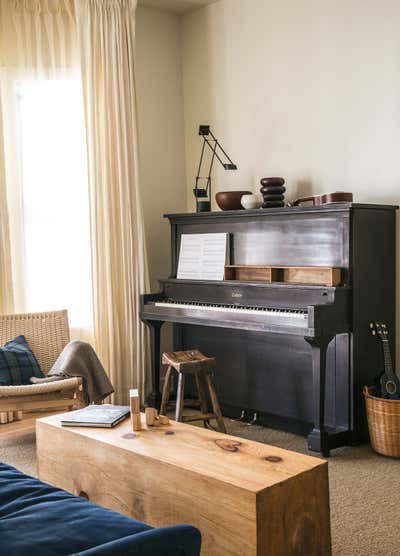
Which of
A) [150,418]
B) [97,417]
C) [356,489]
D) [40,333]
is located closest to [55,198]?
[40,333]

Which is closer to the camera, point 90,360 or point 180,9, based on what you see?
point 90,360

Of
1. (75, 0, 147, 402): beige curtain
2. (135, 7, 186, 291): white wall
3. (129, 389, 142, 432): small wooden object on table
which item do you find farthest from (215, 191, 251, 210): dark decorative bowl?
(129, 389, 142, 432): small wooden object on table

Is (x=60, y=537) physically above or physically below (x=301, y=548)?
above

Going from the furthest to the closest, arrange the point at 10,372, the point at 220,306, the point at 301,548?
the point at 220,306 → the point at 10,372 → the point at 301,548

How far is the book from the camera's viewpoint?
9.59ft

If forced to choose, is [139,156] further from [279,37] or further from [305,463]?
[305,463]

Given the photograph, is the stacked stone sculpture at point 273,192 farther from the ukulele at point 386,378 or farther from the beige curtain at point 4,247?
the beige curtain at point 4,247

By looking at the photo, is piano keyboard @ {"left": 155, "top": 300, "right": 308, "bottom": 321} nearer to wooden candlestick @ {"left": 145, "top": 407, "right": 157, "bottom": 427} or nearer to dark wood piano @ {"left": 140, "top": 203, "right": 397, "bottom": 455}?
dark wood piano @ {"left": 140, "top": 203, "right": 397, "bottom": 455}

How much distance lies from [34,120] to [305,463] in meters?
3.29


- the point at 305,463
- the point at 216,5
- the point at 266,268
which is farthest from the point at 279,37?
the point at 305,463

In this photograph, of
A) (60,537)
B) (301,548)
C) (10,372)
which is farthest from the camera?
(10,372)

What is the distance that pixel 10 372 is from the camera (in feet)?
13.4

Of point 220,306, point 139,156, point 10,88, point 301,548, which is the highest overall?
point 10,88

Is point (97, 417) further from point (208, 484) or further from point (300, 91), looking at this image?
point (300, 91)
